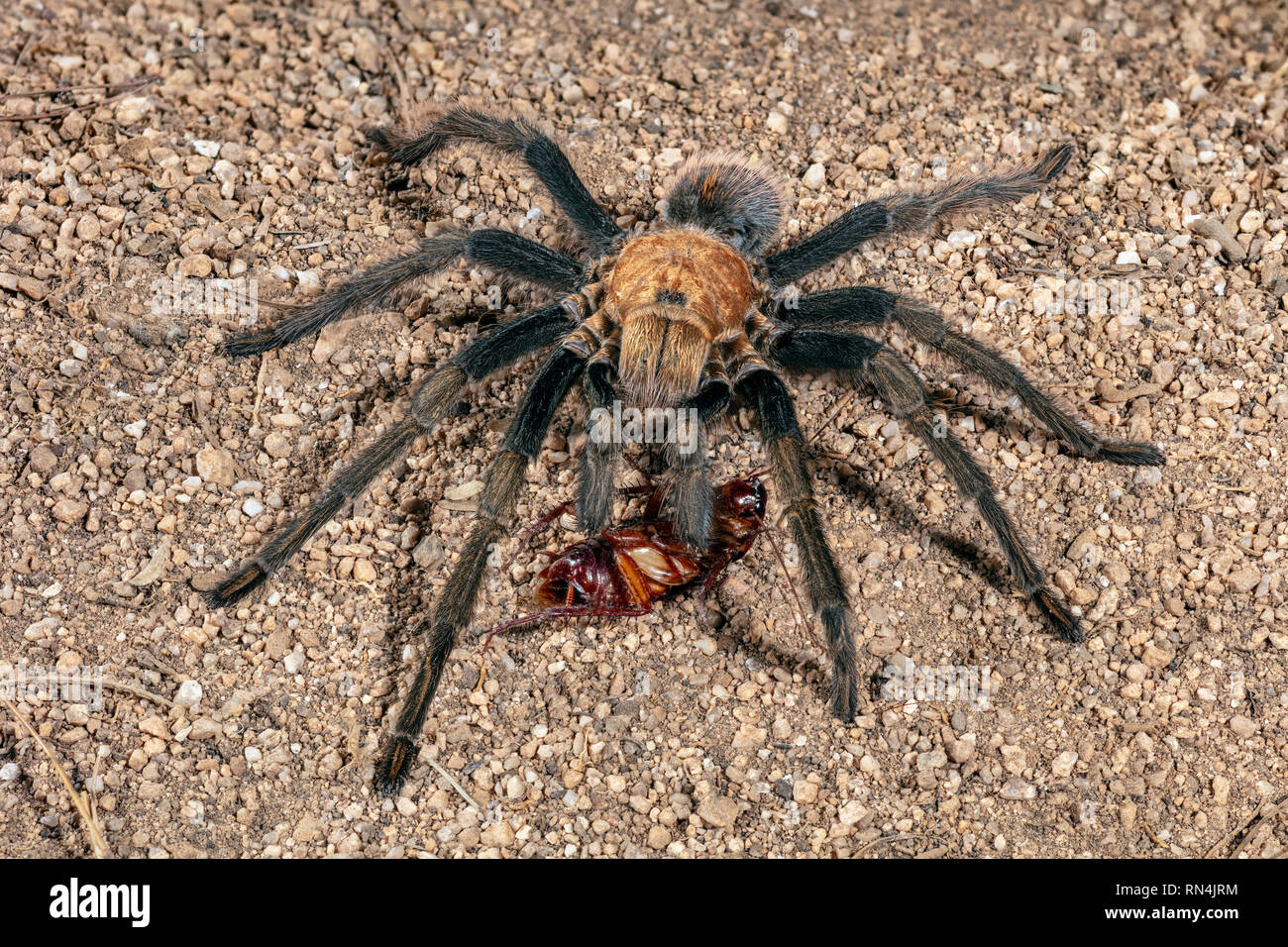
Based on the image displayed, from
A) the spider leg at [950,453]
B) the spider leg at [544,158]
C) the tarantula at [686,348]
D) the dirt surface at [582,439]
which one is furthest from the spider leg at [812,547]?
the spider leg at [544,158]

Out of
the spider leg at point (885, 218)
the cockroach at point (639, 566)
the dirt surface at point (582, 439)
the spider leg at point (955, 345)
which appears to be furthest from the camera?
the spider leg at point (885, 218)

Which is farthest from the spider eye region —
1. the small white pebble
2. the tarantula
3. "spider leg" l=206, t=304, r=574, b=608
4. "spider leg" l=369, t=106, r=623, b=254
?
the small white pebble

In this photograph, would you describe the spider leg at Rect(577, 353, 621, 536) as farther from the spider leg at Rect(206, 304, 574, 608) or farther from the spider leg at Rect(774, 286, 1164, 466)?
the spider leg at Rect(774, 286, 1164, 466)

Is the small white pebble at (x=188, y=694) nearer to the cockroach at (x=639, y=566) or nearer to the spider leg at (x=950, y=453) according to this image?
the cockroach at (x=639, y=566)

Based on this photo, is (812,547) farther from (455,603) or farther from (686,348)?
(455,603)

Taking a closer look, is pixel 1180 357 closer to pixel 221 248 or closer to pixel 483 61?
pixel 483 61

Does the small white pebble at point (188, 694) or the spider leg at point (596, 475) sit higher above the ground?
the spider leg at point (596, 475)
